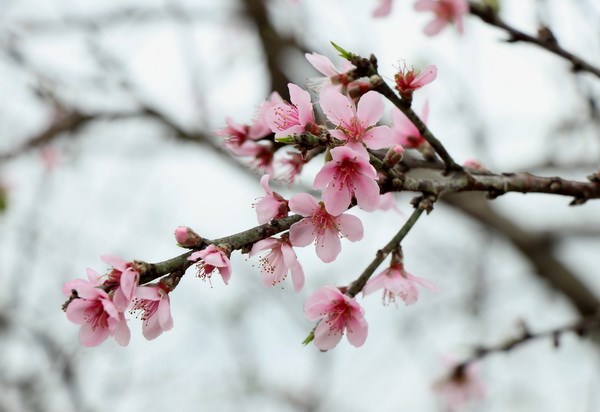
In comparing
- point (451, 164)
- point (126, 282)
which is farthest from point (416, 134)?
point (126, 282)

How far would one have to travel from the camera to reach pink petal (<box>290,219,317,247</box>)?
111 centimetres

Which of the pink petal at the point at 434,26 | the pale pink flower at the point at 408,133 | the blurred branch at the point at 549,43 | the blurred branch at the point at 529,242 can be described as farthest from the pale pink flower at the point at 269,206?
the blurred branch at the point at 529,242

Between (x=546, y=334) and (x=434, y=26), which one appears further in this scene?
(x=434, y=26)

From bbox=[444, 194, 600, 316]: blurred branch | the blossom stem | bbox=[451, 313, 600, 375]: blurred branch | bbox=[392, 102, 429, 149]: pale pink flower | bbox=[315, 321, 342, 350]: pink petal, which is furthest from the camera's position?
bbox=[444, 194, 600, 316]: blurred branch

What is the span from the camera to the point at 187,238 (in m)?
1.07

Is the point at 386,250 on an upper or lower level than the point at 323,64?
lower

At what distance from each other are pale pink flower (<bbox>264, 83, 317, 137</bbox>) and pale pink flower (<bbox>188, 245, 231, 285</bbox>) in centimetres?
24

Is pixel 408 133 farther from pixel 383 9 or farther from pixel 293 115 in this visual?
pixel 383 9

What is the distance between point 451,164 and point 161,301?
0.59m

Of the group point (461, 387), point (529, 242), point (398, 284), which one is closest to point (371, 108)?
point (398, 284)

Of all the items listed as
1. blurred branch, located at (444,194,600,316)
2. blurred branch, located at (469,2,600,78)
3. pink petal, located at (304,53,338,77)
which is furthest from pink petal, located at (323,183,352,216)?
blurred branch, located at (444,194,600,316)

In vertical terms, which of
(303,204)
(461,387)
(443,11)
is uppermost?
(443,11)

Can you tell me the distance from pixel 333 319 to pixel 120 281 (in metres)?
0.42

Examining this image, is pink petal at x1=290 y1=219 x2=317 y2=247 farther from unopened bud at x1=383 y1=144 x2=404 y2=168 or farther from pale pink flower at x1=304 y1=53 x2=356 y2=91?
pale pink flower at x1=304 y1=53 x2=356 y2=91
